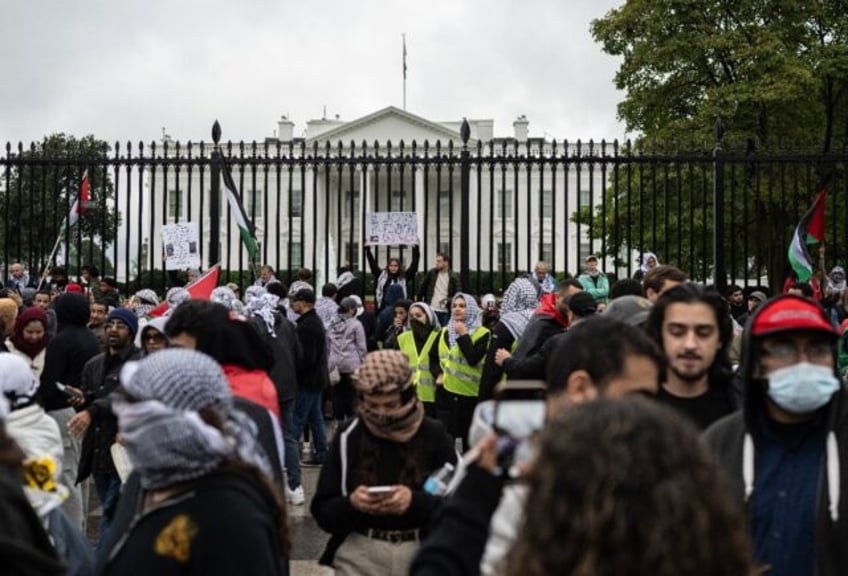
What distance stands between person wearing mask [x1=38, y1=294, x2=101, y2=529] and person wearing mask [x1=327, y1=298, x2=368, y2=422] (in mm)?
4043

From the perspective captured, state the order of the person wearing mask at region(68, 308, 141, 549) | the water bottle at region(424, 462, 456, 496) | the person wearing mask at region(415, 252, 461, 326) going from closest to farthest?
the water bottle at region(424, 462, 456, 496), the person wearing mask at region(68, 308, 141, 549), the person wearing mask at region(415, 252, 461, 326)

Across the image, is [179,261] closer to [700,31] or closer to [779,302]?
[779,302]

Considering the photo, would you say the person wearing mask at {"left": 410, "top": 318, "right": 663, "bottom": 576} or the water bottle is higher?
the person wearing mask at {"left": 410, "top": 318, "right": 663, "bottom": 576}

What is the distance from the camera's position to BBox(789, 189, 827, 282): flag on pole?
1255 centimetres

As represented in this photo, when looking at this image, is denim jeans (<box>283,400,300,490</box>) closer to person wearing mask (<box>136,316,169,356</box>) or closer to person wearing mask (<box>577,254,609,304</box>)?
person wearing mask (<box>136,316,169,356</box>)

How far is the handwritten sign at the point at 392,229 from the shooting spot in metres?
13.1

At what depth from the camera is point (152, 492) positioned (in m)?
2.67

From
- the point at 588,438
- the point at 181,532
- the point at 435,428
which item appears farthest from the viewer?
the point at 435,428

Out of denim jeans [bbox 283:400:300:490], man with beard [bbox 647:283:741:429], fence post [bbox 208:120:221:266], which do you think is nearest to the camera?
man with beard [bbox 647:283:741:429]

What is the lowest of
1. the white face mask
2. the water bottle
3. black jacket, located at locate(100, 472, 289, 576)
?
black jacket, located at locate(100, 472, 289, 576)

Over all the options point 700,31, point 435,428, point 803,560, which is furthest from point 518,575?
point 700,31

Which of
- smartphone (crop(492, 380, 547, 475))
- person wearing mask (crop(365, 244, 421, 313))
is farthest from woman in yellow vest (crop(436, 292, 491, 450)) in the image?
smartphone (crop(492, 380, 547, 475))

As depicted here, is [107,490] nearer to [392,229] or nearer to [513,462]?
[513,462]

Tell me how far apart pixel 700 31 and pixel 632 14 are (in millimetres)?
1811
